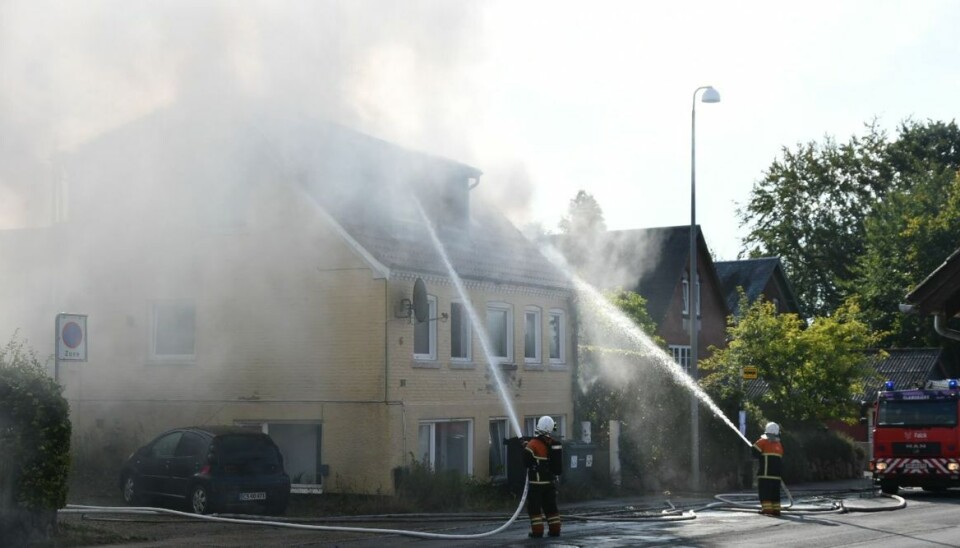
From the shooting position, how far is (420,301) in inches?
998

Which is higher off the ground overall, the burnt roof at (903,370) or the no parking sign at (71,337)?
the no parking sign at (71,337)

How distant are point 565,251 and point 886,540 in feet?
80.5

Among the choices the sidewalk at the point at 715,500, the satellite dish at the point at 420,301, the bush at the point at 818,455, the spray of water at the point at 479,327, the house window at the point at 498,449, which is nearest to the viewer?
the sidewalk at the point at 715,500

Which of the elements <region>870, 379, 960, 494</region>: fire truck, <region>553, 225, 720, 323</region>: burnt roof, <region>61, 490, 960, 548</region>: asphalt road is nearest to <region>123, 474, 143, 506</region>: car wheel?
<region>61, 490, 960, 548</region>: asphalt road

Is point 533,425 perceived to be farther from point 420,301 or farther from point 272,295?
point 272,295

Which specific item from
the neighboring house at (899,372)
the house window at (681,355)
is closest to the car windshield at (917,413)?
the house window at (681,355)

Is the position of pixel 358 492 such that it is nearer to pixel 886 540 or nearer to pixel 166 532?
pixel 166 532

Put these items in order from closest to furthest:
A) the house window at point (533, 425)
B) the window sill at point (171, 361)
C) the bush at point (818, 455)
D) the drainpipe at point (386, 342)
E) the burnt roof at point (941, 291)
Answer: the burnt roof at point (941, 291), the drainpipe at point (386, 342), the window sill at point (171, 361), the house window at point (533, 425), the bush at point (818, 455)

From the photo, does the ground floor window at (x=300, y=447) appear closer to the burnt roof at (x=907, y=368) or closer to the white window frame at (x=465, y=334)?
the white window frame at (x=465, y=334)

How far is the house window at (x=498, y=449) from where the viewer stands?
2870 centimetres

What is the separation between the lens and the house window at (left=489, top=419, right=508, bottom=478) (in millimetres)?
28703

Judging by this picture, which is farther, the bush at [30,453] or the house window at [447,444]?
the house window at [447,444]

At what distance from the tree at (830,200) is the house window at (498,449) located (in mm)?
43678

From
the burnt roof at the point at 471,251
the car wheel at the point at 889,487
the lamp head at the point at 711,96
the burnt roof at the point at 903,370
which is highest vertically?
the lamp head at the point at 711,96
